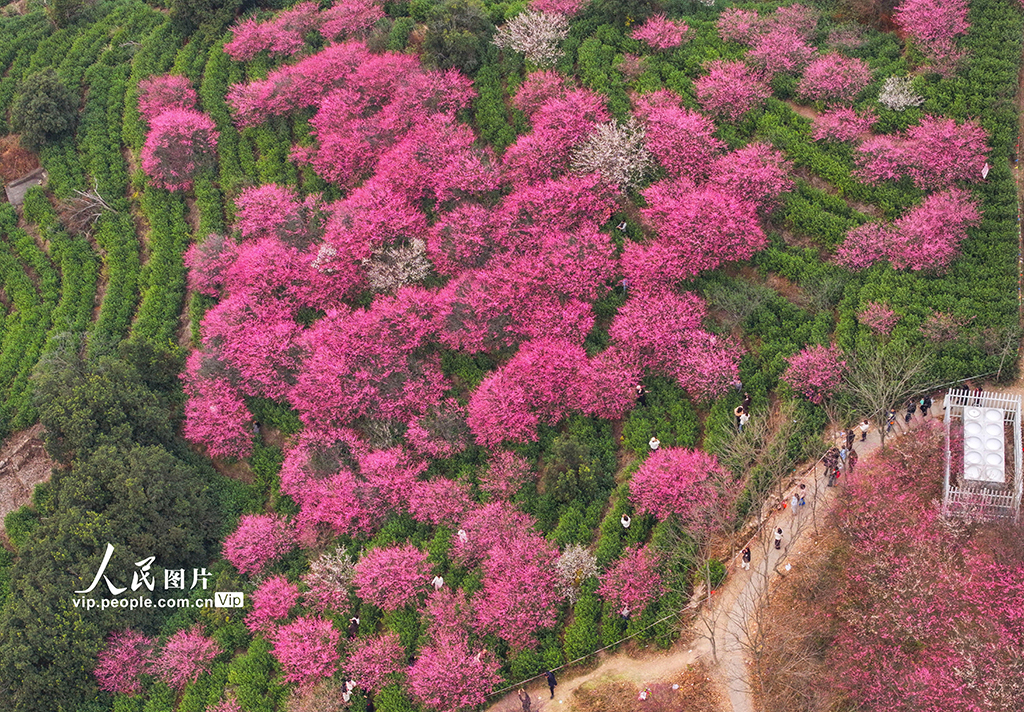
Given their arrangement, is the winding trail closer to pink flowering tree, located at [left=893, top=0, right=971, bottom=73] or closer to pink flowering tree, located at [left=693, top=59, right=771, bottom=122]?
pink flowering tree, located at [left=693, top=59, right=771, bottom=122]

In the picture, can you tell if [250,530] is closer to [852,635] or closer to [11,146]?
[852,635]

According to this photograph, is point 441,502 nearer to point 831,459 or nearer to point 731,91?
point 831,459

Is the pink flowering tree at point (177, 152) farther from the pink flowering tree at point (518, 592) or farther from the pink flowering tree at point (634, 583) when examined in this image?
the pink flowering tree at point (634, 583)

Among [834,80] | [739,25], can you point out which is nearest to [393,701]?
[834,80]

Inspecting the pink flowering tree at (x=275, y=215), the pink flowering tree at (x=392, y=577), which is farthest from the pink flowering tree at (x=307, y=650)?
the pink flowering tree at (x=275, y=215)

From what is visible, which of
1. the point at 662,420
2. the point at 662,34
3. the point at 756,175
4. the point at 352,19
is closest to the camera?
the point at 662,420

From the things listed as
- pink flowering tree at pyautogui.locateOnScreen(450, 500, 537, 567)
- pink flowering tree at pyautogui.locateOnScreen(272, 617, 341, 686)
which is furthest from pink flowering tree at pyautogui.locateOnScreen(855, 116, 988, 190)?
pink flowering tree at pyautogui.locateOnScreen(272, 617, 341, 686)
